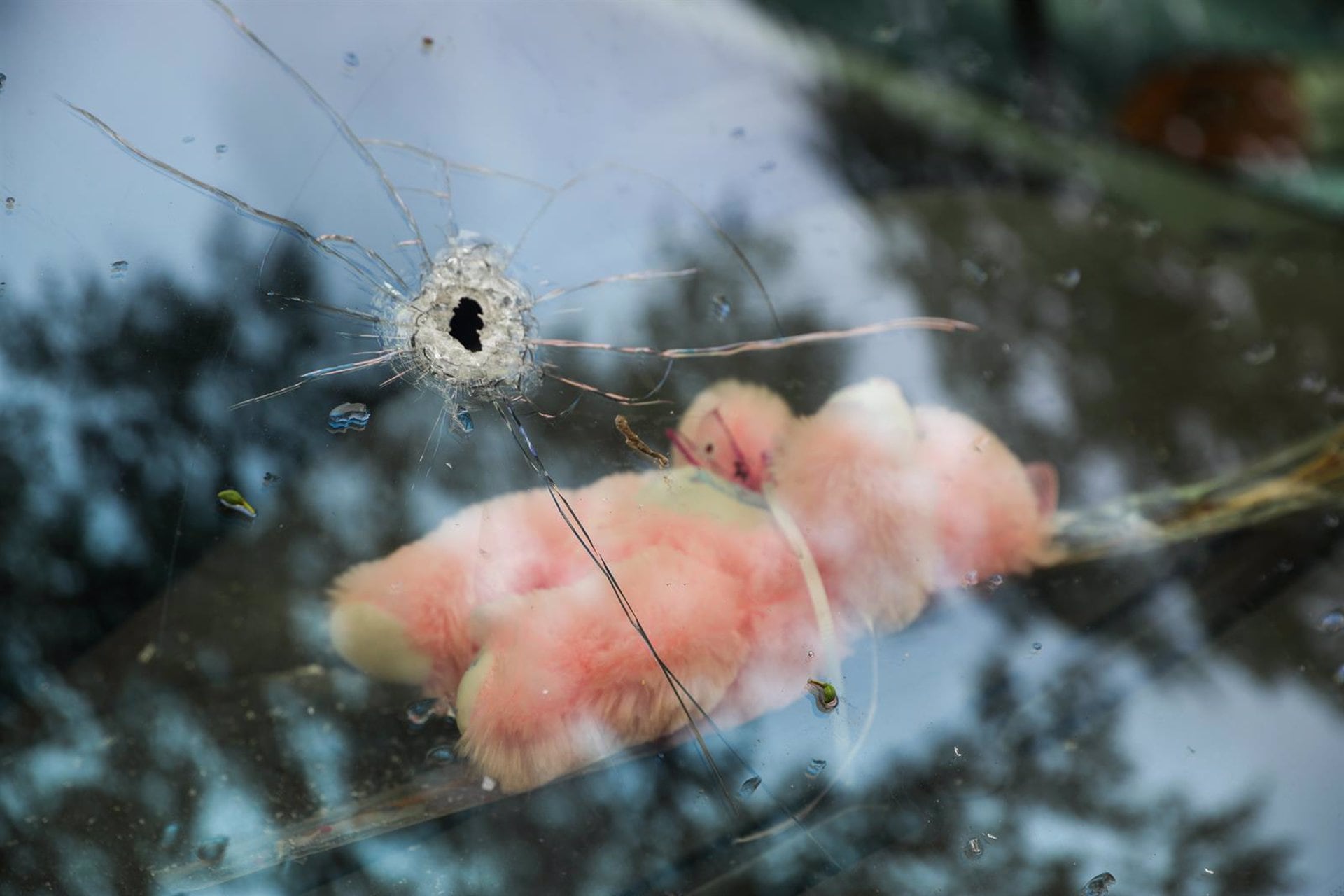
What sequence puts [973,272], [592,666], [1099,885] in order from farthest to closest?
[973,272], [1099,885], [592,666]

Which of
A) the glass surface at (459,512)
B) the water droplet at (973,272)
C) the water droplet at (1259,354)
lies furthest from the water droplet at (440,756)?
the water droplet at (1259,354)

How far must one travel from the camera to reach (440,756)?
2.37ft

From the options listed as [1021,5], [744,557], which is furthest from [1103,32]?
[744,557]

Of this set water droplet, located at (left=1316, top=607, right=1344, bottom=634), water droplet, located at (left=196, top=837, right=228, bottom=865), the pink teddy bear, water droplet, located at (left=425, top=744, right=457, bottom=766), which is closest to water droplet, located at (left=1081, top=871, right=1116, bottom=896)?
the pink teddy bear

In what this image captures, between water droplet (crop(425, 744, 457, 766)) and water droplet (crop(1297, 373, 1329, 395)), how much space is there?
108 cm

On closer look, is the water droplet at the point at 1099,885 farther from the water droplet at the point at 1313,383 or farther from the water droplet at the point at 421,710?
the water droplet at the point at 1313,383

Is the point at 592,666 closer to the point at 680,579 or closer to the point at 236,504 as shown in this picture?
the point at 680,579

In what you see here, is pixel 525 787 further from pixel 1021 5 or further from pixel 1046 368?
pixel 1021 5

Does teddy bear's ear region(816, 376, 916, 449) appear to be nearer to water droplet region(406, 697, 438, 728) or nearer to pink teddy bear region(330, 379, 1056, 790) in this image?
pink teddy bear region(330, 379, 1056, 790)

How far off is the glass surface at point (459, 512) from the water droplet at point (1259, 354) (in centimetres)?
23

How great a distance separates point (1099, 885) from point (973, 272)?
65 centimetres

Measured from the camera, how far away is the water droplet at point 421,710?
722 millimetres

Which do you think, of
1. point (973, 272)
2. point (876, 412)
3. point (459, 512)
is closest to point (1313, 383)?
point (973, 272)

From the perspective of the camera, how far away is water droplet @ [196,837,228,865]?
711 mm
